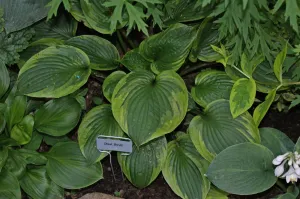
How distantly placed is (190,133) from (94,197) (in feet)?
1.44

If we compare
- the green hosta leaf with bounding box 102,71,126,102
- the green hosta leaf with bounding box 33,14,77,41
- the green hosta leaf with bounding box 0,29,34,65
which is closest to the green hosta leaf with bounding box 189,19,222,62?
the green hosta leaf with bounding box 102,71,126,102

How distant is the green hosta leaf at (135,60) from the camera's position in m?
1.93

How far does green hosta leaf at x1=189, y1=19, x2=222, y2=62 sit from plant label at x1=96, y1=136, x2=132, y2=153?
1.30ft

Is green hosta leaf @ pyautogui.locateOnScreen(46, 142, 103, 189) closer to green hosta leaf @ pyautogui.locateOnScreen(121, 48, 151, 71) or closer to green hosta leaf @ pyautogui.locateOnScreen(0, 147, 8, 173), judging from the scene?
green hosta leaf @ pyautogui.locateOnScreen(0, 147, 8, 173)

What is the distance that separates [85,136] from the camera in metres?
1.89

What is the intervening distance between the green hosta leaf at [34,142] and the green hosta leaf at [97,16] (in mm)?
433

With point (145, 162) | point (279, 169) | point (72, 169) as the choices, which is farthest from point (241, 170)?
point (72, 169)

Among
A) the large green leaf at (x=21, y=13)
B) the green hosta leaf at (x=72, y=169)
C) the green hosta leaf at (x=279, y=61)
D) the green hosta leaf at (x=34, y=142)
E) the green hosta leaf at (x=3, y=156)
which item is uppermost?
the green hosta leaf at (x=279, y=61)

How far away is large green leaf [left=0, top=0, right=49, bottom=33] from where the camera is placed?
1.99m

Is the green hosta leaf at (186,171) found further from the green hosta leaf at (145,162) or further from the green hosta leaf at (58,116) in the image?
the green hosta leaf at (58,116)

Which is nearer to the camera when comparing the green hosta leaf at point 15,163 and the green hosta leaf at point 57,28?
the green hosta leaf at point 15,163

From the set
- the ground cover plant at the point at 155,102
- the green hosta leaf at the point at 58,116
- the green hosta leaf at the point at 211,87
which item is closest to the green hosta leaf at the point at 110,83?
the ground cover plant at the point at 155,102

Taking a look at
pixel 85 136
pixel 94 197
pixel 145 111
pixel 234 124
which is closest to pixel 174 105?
pixel 145 111

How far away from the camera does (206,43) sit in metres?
1.94
